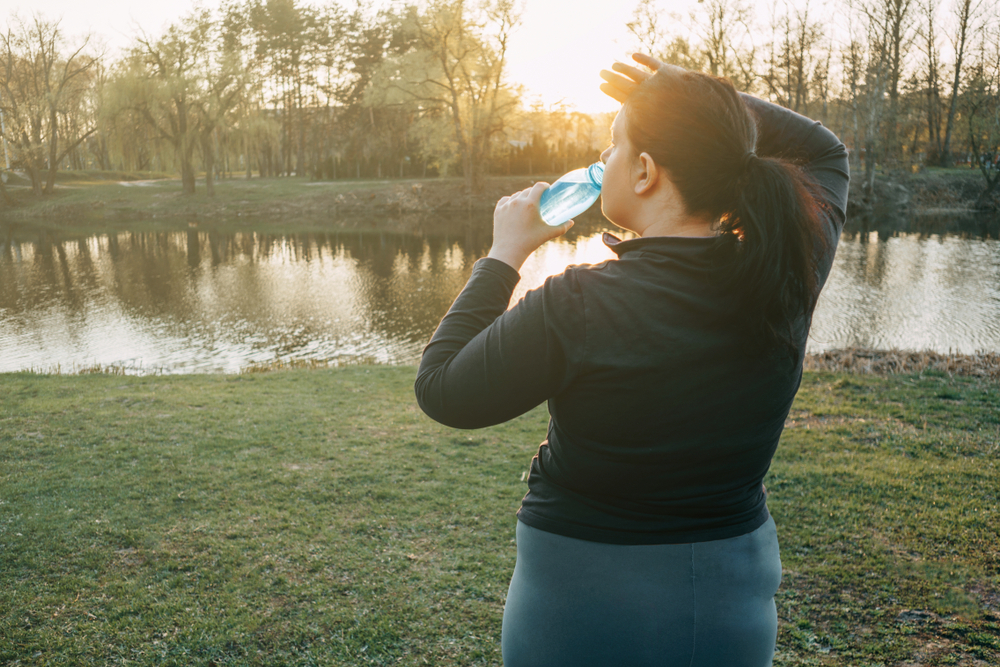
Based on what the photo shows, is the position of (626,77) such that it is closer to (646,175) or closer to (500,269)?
(646,175)

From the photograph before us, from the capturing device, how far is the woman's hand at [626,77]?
1.41m

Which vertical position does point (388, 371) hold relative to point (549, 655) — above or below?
below

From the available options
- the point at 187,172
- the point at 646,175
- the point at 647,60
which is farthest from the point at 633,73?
the point at 187,172

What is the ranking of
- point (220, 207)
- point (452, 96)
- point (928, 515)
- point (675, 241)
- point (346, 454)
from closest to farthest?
point (675, 241) < point (928, 515) < point (346, 454) < point (452, 96) < point (220, 207)

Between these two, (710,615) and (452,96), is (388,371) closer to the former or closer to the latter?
(710,615)

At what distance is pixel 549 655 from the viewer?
131cm

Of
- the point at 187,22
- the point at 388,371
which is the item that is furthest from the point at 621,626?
the point at 187,22

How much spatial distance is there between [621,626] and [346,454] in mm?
5291

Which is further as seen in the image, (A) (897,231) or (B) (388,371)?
(A) (897,231)

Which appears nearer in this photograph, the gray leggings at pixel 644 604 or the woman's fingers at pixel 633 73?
the gray leggings at pixel 644 604

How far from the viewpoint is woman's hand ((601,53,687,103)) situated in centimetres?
141

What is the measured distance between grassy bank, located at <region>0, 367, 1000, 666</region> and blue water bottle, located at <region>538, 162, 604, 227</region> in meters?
2.45

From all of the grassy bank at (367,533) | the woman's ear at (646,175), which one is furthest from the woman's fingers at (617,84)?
the grassy bank at (367,533)

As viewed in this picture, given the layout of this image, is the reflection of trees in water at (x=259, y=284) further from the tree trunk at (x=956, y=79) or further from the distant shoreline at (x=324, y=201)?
the tree trunk at (x=956, y=79)
